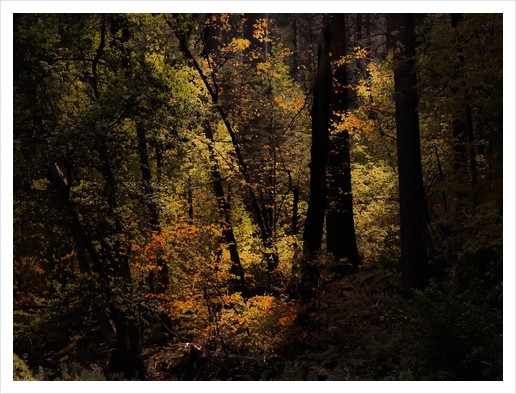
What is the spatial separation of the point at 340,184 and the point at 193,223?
3.04 meters

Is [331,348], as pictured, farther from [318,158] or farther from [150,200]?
[150,200]

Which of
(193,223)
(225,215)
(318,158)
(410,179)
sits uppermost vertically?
(318,158)

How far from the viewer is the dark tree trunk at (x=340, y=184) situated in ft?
39.7

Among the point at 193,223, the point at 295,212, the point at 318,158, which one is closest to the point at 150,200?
the point at 193,223

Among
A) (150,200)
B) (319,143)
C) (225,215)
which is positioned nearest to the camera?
(319,143)

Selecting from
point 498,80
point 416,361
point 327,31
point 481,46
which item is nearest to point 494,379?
point 416,361

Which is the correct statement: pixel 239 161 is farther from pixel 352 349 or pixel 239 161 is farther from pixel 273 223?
pixel 352 349

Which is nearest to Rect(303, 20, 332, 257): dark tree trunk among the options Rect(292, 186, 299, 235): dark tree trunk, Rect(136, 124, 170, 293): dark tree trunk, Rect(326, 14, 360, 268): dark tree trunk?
Rect(326, 14, 360, 268): dark tree trunk

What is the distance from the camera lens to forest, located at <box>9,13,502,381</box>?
8055 mm

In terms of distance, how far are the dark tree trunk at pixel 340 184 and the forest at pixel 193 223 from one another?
232mm

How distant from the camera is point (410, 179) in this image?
9695 mm

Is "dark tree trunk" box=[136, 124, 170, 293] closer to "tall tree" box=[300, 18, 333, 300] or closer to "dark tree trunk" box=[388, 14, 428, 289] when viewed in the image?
"tall tree" box=[300, 18, 333, 300]

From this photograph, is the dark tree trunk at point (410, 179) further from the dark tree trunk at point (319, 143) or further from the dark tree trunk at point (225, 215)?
the dark tree trunk at point (225, 215)

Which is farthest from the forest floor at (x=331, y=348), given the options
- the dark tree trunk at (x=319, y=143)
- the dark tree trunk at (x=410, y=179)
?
the dark tree trunk at (x=319, y=143)
